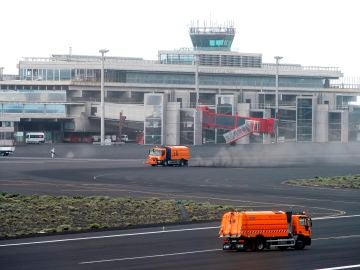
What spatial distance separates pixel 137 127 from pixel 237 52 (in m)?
38.5

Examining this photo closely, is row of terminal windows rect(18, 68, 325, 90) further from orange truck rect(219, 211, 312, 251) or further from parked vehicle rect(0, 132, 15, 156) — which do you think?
orange truck rect(219, 211, 312, 251)

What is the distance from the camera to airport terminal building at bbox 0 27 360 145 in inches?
5482

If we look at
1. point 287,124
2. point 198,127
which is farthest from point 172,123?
point 287,124

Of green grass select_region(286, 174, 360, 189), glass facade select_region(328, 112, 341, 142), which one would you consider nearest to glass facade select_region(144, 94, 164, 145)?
glass facade select_region(328, 112, 341, 142)

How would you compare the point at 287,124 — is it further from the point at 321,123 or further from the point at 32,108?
the point at 32,108

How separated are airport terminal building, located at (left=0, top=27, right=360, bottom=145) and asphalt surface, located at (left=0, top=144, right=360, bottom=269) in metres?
12.3

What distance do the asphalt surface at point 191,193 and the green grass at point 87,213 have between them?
2.79 metres

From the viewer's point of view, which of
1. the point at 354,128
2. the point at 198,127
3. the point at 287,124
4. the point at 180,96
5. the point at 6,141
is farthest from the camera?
the point at 180,96

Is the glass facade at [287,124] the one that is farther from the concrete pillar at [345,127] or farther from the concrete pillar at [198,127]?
the concrete pillar at [198,127]

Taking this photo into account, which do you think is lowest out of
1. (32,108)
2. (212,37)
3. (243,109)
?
(32,108)

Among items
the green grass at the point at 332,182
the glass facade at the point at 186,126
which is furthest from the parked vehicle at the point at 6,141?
the green grass at the point at 332,182

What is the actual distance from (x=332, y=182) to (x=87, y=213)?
3282cm

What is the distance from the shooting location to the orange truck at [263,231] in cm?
3800

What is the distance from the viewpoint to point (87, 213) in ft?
177
